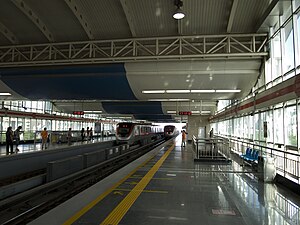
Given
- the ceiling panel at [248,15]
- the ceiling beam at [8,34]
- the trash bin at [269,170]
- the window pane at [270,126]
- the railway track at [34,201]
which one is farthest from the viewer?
the window pane at [270,126]


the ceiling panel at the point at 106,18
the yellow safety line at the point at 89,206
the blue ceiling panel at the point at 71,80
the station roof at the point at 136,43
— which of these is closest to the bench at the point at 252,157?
the station roof at the point at 136,43

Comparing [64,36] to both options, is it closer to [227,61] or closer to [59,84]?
[59,84]

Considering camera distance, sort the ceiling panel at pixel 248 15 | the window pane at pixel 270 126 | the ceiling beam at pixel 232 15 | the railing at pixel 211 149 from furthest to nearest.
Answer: the railing at pixel 211 149
the window pane at pixel 270 126
the ceiling panel at pixel 248 15
the ceiling beam at pixel 232 15

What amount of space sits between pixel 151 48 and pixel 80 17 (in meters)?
4.02

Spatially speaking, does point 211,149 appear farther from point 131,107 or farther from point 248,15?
point 131,107

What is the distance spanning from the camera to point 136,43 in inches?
530

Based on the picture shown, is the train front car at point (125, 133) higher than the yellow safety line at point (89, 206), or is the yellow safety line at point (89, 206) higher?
the train front car at point (125, 133)

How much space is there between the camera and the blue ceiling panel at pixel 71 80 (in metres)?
14.5

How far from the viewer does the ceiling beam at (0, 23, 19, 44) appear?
13352 mm

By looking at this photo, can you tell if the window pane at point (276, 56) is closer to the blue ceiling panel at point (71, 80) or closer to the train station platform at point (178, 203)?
the train station platform at point (178, 203)

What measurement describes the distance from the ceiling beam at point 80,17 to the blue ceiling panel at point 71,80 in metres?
1.76

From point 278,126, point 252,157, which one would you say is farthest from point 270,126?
point 252,157

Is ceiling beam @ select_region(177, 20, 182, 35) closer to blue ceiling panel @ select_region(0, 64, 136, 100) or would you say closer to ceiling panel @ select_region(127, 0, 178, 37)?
ceiling panel @ select_region(127, 0, 178, 37)

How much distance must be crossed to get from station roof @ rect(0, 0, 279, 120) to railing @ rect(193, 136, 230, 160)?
3212 millimetres
